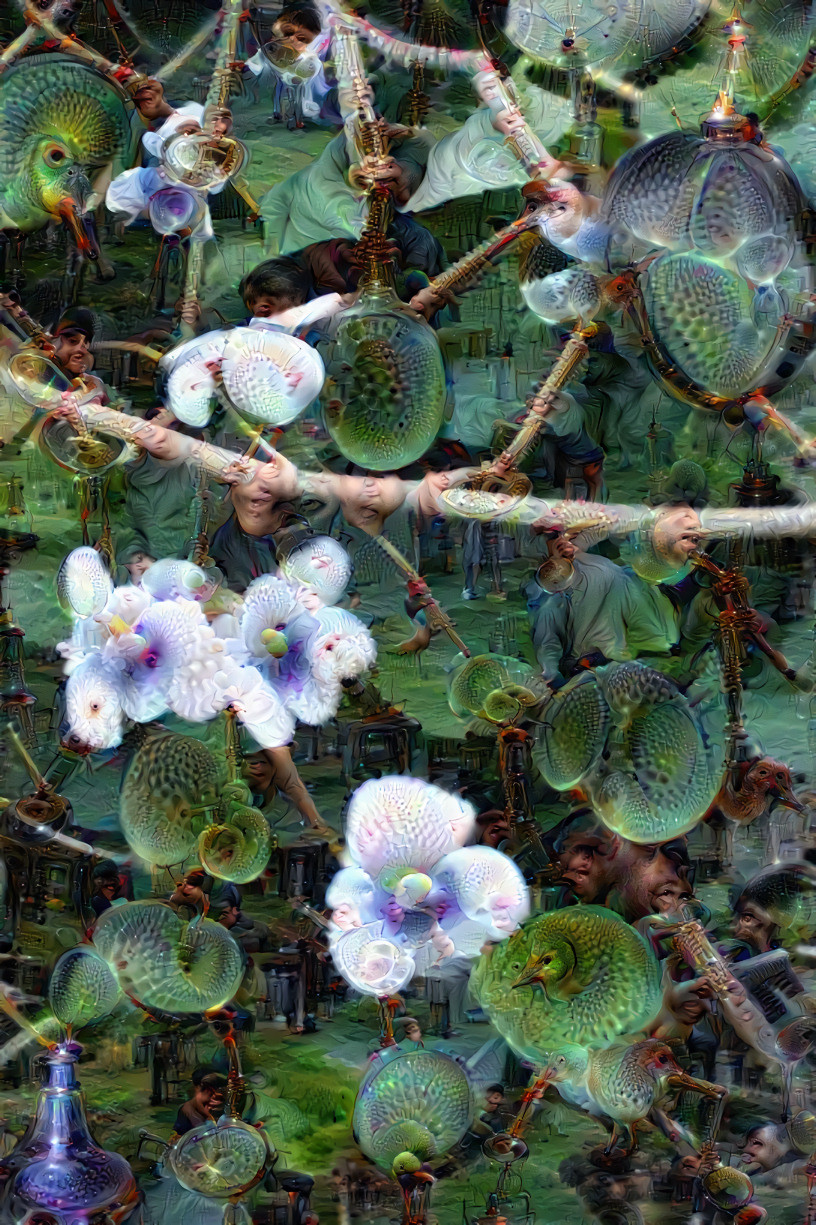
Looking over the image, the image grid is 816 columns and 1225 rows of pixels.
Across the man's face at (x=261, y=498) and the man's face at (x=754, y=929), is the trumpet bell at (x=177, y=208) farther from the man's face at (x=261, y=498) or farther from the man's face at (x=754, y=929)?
the man's face at (x=754, y=929)

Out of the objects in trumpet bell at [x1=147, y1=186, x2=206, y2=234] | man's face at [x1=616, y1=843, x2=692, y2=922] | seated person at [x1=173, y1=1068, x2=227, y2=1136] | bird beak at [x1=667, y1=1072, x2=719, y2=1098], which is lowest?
seated person at [x1=173, y1=1068, x2=227, y2=1136]

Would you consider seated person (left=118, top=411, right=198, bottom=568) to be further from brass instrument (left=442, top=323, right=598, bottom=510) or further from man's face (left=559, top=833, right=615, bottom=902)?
man's face (left=559, top=833, right=615, bottom=902)

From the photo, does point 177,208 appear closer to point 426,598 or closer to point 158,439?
point 158,439

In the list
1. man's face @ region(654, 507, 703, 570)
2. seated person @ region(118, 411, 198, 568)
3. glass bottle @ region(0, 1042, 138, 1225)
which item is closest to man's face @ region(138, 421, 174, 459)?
seated person @ region(118, 411, 198, 568)

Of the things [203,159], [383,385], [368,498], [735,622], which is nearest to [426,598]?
[368,498]

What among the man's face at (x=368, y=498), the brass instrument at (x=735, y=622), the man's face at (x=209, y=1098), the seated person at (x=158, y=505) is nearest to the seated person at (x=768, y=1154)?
the brass instrument at (x=735, y=622)

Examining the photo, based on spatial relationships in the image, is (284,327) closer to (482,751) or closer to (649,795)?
(482,751)
